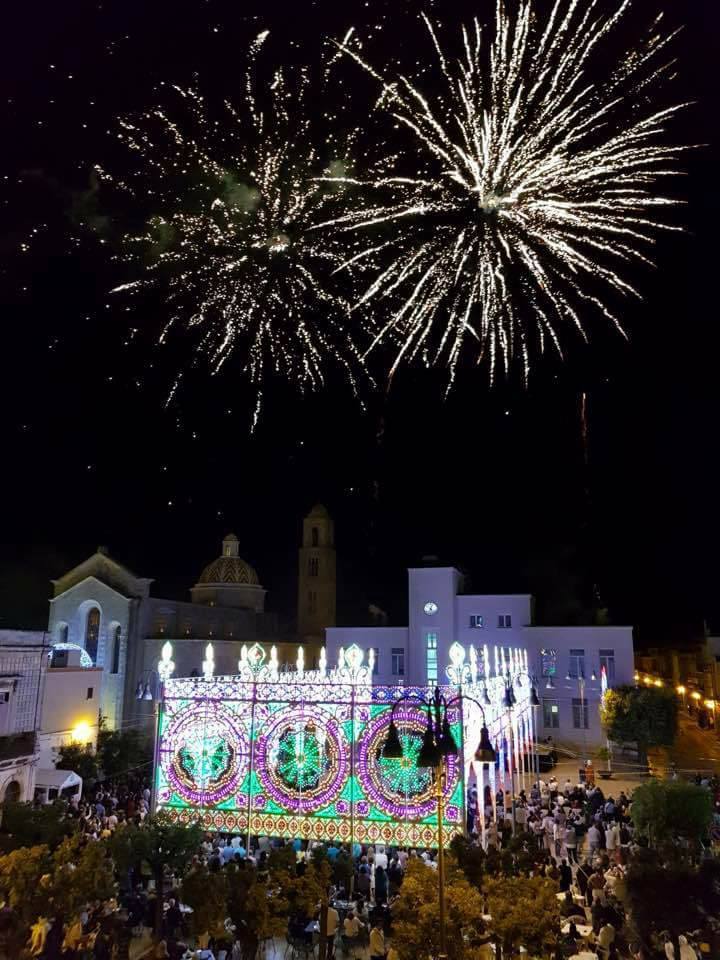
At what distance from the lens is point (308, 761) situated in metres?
17.5

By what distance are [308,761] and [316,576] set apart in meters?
35.0

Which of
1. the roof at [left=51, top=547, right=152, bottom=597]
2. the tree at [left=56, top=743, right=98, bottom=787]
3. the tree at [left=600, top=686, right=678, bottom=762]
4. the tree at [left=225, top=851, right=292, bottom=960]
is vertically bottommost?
the tree at [left=225, top=851, right=292, bottom=960]

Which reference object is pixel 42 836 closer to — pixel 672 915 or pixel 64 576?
pixel 672 915

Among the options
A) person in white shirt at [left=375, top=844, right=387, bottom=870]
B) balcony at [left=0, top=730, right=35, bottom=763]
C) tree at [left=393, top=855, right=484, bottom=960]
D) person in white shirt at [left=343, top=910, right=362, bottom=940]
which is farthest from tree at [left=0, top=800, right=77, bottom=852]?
balcony at [left=0, top=730, right=35, bottom=763]

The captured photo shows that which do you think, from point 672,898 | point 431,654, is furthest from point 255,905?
point 431,654

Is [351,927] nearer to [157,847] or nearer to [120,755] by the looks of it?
[157,847]

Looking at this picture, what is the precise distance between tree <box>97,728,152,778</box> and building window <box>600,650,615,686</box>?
70.5 feet

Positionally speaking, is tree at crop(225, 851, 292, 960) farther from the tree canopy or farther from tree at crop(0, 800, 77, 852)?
the tree canopy

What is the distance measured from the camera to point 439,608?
133 ft

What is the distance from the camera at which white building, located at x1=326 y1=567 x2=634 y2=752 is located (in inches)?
1446

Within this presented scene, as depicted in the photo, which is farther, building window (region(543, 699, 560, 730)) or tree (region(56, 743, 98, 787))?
building window (region(543, 699, 560, 730))

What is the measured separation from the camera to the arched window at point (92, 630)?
4238 cm

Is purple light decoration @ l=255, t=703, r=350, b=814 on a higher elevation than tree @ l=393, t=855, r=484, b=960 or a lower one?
higher

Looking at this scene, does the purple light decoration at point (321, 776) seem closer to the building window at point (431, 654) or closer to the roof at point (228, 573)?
the building window at point (431, 654)
